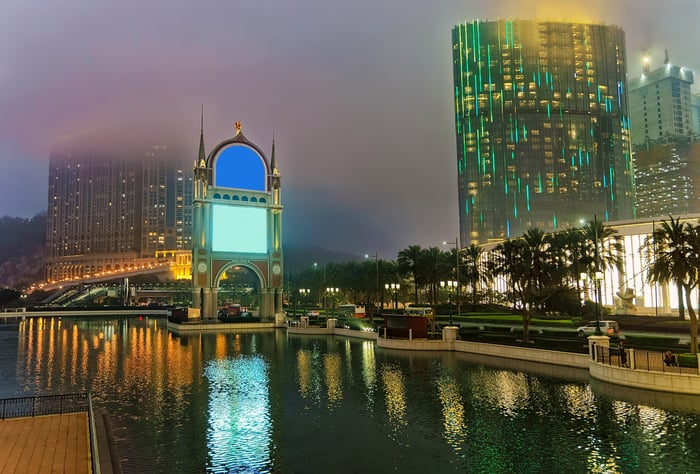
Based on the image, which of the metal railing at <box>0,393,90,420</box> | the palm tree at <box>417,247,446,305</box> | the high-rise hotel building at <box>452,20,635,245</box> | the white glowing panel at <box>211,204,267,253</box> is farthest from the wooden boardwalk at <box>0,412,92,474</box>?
the high-rise hotel building at <box>452,20,635,245</box>

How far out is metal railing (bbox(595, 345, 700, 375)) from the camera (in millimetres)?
25875

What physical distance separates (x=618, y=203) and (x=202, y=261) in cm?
15404

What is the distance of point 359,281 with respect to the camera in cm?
9700

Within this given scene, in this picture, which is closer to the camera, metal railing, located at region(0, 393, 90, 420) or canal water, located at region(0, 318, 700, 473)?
canal water, located at region(0, 318, 700, 473)

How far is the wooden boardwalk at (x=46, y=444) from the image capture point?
13867 mm

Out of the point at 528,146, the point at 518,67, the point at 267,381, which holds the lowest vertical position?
the point at 267,381

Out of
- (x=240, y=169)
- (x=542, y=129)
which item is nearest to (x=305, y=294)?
(x=240, y=169)

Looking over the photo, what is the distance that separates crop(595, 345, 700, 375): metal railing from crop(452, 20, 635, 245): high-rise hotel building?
498 feet

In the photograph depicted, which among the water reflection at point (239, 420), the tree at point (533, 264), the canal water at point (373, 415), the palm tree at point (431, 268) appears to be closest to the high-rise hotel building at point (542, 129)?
the palm tree at point (431, 268)

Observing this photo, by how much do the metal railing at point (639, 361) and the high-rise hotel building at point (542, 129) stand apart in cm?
15164

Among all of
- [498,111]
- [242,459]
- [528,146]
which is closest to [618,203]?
[528,146]

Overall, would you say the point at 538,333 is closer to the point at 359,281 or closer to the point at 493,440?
the point at 493,440

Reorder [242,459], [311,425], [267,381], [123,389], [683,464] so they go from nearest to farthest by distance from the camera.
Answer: [683,464] → [242,459] → [311,425] → [123,389] → [267,381]

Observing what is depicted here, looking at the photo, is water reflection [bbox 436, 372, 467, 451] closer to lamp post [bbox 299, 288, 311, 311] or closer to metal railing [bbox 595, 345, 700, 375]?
metal railing [bbox 595, 345, 700, 375]
